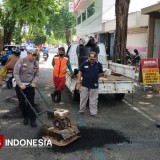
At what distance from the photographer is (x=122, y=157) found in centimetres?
509

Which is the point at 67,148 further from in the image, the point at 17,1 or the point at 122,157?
the point at 17,1

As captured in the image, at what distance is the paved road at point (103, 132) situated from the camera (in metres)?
5.18

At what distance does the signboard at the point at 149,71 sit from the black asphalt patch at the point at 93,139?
18.5ft

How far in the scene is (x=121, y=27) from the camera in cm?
1334

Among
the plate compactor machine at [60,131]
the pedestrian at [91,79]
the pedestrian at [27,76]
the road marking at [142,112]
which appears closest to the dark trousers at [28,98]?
the pedestrian at [27,76]

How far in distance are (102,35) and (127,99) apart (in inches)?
982

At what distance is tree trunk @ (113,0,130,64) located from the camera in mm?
13234

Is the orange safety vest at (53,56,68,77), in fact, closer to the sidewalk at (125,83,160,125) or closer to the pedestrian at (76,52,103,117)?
the pedestrian at (76,52,103,117)

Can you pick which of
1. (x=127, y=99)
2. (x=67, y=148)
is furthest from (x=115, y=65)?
(x=67, y=148)

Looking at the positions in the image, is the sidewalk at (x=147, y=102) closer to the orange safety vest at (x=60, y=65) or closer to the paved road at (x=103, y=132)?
the paved road at (x=103, y=132)

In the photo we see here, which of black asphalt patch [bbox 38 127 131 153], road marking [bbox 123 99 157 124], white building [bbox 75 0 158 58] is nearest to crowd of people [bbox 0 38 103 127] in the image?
black asphalt patch [bbox 38 127 131 153]

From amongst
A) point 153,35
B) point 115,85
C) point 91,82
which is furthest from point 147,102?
point 153,35

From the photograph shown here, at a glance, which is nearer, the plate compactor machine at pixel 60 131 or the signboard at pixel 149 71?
the plate compactor machine at pixel 60 131

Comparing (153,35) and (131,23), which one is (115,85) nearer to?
(153,35)
